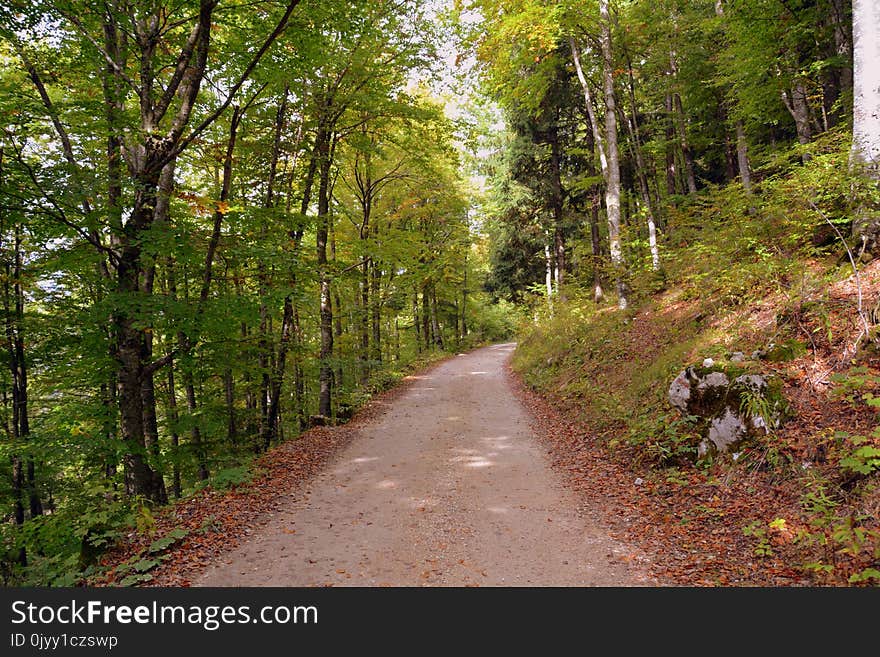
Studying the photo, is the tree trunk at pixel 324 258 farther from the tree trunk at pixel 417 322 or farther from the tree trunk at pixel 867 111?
the tree trunk at pixel 417 322

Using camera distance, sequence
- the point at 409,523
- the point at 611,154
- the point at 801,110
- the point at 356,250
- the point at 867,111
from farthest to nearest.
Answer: the point at 611,154
the point at 356,250
the point at 801,110
the point at 867,111
the point at 409,523

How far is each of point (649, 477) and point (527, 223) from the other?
16.9 meters

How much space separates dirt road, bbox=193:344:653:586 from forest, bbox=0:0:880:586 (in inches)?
37.8

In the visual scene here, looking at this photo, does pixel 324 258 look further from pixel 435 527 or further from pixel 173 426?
pixel 435 527

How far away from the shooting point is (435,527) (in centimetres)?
517

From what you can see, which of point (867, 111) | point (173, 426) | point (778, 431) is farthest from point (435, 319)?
point (778, 431)

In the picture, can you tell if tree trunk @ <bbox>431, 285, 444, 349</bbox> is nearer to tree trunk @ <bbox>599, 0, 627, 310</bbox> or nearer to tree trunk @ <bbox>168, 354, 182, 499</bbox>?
tree trunk @ <bbox>599, 0, 627, 310</bbox>

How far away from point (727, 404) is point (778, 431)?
633mm

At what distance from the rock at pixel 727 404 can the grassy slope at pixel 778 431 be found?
0.57 feet

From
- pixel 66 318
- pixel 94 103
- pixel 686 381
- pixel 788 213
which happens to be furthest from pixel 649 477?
pixel 66 318

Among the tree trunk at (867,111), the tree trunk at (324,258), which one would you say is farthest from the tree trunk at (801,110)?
the tree trunk at (324,258)

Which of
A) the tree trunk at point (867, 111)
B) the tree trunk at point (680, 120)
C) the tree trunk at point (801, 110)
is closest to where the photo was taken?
the tree trunk at point (867, 111)

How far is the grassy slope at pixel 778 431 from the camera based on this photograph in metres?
3.81

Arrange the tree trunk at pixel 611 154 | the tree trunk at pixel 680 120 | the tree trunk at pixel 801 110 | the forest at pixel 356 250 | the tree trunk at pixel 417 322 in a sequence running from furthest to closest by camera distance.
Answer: the tree trunk at pixel 417 322, the tree trunk at pixel 680 120, the tree trunk at pixel 611 154, the tree trunk at pixel 801 110, the forest at pixel 356 250
